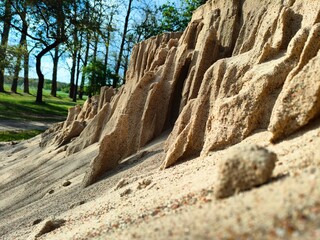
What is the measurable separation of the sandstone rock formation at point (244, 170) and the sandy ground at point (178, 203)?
3.5 inches

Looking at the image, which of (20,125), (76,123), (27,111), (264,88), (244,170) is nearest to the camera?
(244,170)

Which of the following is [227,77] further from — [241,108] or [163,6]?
[163,6]

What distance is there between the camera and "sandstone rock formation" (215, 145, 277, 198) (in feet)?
9.12

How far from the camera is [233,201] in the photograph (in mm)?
2635

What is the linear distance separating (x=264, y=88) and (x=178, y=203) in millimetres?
2130

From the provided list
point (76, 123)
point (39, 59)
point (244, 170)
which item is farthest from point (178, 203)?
point (39, 59)

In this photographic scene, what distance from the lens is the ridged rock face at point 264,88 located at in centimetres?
404

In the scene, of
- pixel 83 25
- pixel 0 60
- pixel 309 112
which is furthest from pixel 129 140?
pixel 0 60

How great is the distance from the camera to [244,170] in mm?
2822

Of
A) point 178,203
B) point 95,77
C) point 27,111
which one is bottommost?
point 27,111

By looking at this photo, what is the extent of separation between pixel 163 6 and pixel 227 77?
2942 centimetres

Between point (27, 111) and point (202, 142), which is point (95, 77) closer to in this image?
point (27, 111)

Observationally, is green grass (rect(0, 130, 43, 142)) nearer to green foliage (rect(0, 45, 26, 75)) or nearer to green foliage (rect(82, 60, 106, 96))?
green foliage (rect(0, 45, 26, 75))

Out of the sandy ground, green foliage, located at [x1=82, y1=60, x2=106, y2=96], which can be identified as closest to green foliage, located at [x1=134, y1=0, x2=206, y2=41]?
green foliage, located at [x1=82, y1=60, x2=106, y2=96]
